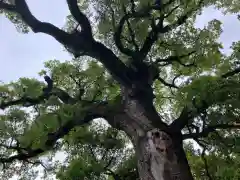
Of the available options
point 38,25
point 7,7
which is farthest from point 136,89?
point 7,7

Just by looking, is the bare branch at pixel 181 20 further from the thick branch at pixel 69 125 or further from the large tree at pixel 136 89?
the thick branch at pixel 69 125

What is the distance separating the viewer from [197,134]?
5066 millimetres

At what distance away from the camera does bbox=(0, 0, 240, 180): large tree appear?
188 inches

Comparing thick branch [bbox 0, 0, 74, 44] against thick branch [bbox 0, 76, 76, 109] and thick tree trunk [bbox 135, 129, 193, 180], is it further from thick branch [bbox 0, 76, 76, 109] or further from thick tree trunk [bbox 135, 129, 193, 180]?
thick tree trunk [bbox 135, 129, 193, 180]

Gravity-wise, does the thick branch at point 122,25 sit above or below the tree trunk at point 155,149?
above

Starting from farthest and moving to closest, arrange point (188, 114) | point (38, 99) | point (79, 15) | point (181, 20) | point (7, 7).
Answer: point (181, 20) → point (7, 7) → point (38, 99) → point (79, 15) → point (188, 114)

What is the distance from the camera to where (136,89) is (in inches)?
228

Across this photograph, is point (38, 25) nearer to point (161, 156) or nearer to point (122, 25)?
point (122, 25)

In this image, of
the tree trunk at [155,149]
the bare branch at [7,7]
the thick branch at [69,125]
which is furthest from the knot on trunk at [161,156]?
the bare branch at [7,7]

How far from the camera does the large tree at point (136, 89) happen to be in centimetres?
478

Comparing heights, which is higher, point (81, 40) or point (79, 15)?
point (79, 15)

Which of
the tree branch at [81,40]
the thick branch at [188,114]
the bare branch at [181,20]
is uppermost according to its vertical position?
→ the bare branch at [181,20]

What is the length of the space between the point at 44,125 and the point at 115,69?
66.8 inches

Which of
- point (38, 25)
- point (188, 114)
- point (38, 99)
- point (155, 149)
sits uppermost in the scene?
point (38, 25)
